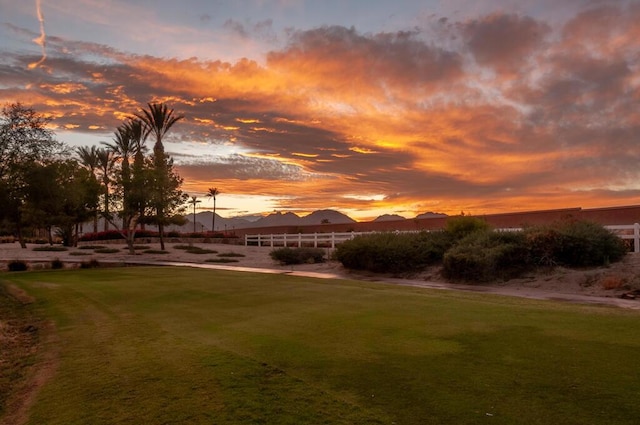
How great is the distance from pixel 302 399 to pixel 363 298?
7.76 m

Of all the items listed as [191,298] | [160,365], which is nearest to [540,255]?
[191,298]

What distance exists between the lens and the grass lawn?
5.27 meters

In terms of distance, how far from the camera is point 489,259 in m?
18.2

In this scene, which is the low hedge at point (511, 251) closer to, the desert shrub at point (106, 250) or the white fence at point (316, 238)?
the white fence at point (316, 238)

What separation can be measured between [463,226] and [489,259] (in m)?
5.10

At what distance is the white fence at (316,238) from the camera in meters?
19.6

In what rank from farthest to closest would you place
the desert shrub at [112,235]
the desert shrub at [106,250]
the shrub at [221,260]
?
the desert shrub at [112,235] < the desert shrub at [106,250] < the shrub at [221,260]

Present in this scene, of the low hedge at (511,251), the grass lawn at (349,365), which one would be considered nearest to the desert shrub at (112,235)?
the low hedge at (511,251)

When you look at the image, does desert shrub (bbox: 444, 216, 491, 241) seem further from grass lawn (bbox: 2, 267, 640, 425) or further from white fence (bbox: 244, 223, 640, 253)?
grass lawn (bbox: 2, 267, 640, 425)

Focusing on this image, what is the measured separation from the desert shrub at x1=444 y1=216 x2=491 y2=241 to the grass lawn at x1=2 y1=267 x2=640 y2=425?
1071 centimetres

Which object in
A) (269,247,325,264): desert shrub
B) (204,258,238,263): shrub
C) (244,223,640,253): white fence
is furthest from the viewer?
(204,258,238,263): shrub

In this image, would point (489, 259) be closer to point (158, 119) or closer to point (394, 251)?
point (394, 251)

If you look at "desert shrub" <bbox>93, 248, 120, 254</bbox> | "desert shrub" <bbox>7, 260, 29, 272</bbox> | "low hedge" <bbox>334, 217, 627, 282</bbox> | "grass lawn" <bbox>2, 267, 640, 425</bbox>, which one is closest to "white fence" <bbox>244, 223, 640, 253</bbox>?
"low hedge" <bbox>334, 217, 627, 282</bbox>

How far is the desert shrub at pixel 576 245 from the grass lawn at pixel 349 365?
659 centimetres
